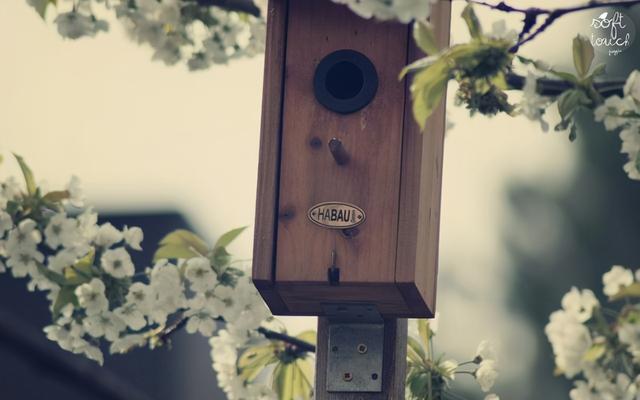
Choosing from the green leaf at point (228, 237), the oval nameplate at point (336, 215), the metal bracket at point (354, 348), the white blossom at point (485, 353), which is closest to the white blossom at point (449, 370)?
the white blossom at point (485, 353)

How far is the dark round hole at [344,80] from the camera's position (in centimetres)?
371

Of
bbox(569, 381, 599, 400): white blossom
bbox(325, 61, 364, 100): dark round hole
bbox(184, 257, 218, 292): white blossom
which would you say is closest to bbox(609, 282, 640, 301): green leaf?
bbox(569, 381, 599, 400): white blossom

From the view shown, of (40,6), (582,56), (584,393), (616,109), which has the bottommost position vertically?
(584,393)

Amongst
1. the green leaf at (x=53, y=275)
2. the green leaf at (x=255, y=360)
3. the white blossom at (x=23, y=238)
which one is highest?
the white blossom at (x=23, y=238)

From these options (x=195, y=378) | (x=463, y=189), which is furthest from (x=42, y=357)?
(x=463, y=189)

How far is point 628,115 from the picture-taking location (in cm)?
332

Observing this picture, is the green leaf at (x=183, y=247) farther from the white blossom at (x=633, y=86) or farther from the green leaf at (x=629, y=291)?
the green leaf at (x=629, y=291)

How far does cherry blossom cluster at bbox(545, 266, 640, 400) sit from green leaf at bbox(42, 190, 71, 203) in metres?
1.38

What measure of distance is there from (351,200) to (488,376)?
1.93ft

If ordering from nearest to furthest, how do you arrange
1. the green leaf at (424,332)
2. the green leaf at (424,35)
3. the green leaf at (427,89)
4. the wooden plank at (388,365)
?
the green leaf at (427,89)
the green leaf at (424,35)
the wooden plank at (388,365)
the green leaf at (424,332)

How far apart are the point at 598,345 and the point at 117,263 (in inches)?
53.5

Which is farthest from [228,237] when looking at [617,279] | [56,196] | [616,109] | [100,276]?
[617,279]

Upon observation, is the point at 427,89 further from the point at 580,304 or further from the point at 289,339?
the point at 289,339

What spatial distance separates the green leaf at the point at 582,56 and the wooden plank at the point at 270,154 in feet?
2.36
